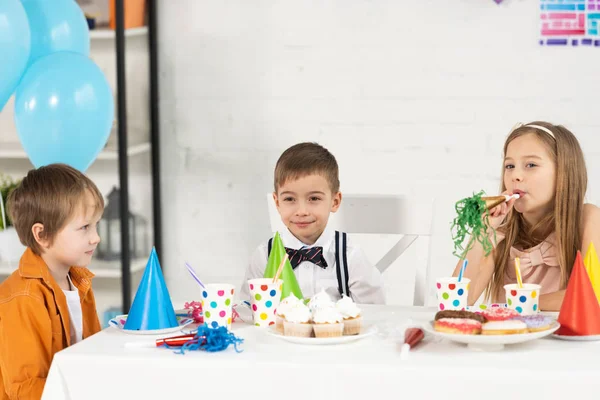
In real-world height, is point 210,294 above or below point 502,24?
below

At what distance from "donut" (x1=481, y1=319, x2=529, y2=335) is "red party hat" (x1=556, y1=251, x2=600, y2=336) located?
5.2 inches

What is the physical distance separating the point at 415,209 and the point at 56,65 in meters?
1.09

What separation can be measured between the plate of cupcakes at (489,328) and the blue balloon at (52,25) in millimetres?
1551

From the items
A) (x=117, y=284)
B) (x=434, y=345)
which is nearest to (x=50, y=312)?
(x=434, y=345)

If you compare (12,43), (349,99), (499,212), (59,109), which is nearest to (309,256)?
(499,212)

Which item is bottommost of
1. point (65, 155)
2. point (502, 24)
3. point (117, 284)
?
point (117, 284)

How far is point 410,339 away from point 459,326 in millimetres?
90

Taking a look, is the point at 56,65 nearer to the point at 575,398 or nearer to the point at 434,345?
the point at 434,345

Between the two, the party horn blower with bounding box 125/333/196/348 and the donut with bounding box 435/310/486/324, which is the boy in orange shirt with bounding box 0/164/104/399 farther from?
the donut with bounding box 435/310/486/324

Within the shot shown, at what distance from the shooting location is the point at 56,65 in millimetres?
2322

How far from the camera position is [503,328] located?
1.33 meters

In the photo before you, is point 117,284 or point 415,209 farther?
point 117,284

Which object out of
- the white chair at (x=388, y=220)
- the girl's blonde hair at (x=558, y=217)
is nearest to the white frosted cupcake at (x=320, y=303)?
the girl's blonde hair at (x=558, y=217)

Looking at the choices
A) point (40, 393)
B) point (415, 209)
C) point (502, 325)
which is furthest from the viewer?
point (415, 209)
